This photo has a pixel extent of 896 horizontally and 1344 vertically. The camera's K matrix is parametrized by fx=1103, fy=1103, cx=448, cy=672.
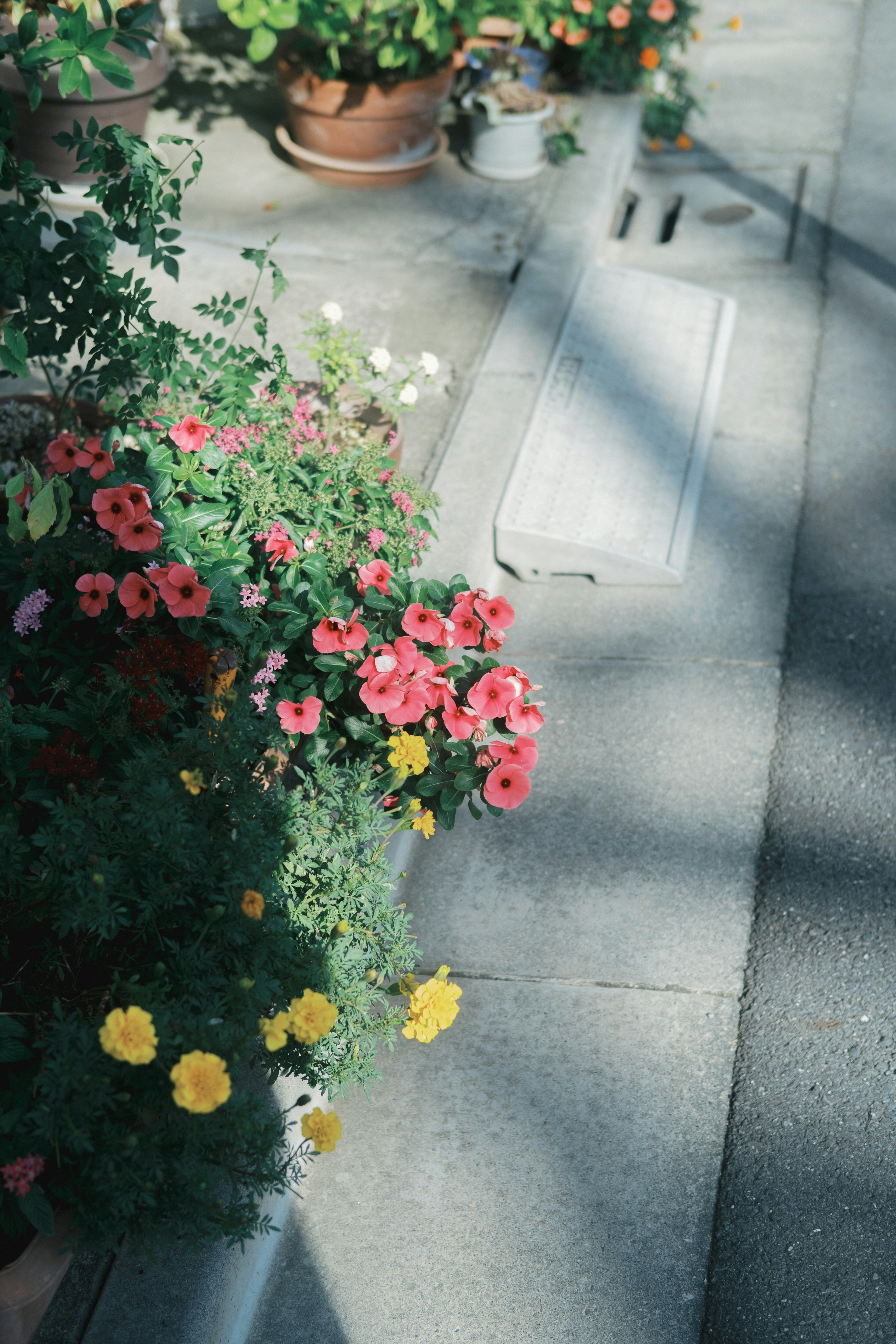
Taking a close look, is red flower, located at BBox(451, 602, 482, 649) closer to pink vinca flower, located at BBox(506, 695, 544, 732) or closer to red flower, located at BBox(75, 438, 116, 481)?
pink vinca flower, located at BBox(506, 695, 544, 732)

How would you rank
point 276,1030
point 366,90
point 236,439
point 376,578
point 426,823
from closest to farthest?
point 276,1030 < point 426,823 < point 376,578 < point 236,439 < point 366,90

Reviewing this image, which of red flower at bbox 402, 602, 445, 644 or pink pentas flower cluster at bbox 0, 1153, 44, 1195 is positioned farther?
red flower at bbox 402, 602, 445, 644

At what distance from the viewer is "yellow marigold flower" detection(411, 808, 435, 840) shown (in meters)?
2.18

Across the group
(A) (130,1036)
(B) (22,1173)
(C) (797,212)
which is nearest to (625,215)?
(C) (797,212)

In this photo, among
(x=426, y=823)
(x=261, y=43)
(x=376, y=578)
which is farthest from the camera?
(x=261, y=43)

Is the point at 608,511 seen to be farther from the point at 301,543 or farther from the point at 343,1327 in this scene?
the point at 343,1327

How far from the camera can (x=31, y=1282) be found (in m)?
1.56

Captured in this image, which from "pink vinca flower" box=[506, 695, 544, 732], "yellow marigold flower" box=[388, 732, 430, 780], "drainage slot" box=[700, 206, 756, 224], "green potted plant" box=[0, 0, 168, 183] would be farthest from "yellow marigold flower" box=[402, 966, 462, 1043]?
"drainage slot" box=[700, 206, 756, 224]

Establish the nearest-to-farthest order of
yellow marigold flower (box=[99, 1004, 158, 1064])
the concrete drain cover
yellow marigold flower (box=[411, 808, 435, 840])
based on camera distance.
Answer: yellow marigold flower (box=[99, 1004, 158, 1064]), yellow marigold flower (box=[411, 808, 435, 840]), the concrete drain cover

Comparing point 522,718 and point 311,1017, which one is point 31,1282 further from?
point 522,718

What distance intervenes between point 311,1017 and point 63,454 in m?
1.38

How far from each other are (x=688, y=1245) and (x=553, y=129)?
4.92 m

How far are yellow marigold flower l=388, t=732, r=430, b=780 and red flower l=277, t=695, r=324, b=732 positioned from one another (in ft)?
0.50

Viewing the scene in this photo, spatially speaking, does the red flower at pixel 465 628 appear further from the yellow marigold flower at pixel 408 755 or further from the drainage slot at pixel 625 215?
the drainage slot at pixel 625 215
